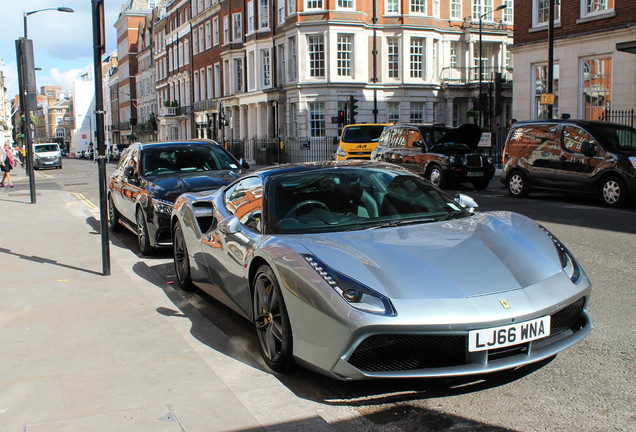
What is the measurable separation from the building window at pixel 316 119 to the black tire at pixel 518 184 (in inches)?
1134

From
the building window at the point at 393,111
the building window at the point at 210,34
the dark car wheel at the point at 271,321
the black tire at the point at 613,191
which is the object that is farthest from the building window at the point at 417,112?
the dark car wheel at the point at 271,321

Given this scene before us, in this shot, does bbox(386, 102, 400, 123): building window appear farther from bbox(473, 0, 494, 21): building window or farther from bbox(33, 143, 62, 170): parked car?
bbox(33, 143, 62, 170): parked car

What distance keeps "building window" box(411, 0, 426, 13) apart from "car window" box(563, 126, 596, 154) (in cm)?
3308

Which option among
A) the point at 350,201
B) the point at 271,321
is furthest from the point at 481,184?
the point at 271,321

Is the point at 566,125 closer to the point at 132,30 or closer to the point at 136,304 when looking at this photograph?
the point at 136,304

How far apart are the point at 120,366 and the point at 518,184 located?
1287 centimetres

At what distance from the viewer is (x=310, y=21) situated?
4316 centimetres

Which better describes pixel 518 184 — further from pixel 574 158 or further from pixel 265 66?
pixel 265 66

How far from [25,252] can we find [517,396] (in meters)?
7.87

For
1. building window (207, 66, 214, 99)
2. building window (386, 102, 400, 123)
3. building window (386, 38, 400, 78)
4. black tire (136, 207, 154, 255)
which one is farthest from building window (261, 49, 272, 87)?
black tire (136, 207, 154, 255)

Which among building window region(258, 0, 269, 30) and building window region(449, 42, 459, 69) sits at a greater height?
building window region(258, 0, 269, 30)

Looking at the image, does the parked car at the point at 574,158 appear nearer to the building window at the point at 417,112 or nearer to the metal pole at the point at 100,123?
the metal pole at the point at 100,123

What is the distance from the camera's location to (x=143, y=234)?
30.4ft

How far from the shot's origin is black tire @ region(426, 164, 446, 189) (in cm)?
1825
